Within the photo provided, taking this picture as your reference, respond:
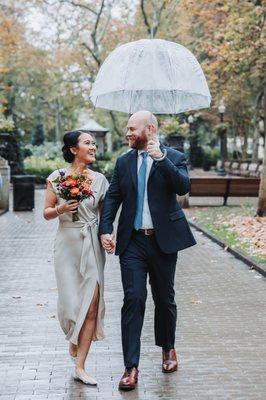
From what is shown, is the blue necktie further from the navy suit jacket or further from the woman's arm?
the woman's arm

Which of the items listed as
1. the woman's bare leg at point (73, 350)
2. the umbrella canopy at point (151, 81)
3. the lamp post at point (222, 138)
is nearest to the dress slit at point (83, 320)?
the woman's bare leg at point (73, 350)

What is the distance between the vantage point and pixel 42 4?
3853 centimetres

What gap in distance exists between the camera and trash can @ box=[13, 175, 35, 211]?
78.0 feet

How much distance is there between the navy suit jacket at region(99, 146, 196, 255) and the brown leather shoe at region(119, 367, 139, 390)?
0.87 meters

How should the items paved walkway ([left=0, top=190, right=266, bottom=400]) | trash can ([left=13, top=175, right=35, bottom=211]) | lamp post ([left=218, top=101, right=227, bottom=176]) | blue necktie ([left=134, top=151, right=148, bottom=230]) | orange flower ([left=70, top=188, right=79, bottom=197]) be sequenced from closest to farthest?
orange flower ([left=70, top=188, right=79, bottom=197])
paved walkway ([left=0, top=190, right=266, bottom=400])
blue necktie ([left=134, top=151, right=148, bottom=230])
trash can ([left=13, top=175, right=35, bottom=211])
lamp post ([left=218, top=101, right=227, bottom=176])

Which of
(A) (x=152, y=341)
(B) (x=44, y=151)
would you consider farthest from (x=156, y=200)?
(B) (x=44, y=151)

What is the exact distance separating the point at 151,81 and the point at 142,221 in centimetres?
417

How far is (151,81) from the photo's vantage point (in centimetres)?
973

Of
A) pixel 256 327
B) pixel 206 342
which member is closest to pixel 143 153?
pixel 206 342

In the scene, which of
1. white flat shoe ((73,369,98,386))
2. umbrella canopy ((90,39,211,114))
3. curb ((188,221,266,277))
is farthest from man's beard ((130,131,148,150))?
curb ((188,221,266,277))

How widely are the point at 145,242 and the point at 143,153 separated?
669mm

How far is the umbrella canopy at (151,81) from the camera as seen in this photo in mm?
9219

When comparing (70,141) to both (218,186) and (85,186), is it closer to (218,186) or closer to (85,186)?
(85,186)

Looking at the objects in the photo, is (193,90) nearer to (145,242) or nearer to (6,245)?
(145,242)
